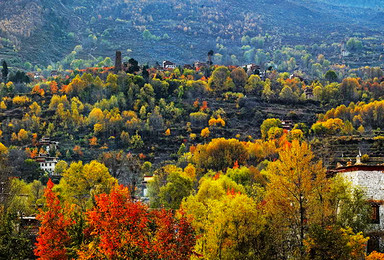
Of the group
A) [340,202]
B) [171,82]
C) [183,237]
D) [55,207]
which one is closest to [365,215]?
[340,202]

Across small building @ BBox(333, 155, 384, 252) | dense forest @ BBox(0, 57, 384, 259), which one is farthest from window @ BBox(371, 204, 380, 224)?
dense forest @ BBox(0, 57, 384, 259)

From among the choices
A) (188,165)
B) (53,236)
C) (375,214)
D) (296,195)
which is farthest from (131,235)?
(188,165)

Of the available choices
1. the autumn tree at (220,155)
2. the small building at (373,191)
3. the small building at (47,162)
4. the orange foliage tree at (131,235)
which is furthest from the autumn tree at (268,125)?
the orange foliage tree at (131,235)

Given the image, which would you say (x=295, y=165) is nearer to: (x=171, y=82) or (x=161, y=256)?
(x=161, y=256)

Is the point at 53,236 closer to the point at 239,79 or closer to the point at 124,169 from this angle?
the point at 124,169

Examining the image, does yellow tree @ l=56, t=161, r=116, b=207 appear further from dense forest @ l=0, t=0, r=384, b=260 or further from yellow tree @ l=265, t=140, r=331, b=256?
yellow tree @ l=265, t=140, r=331, b=256

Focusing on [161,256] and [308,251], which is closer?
[161,256]
